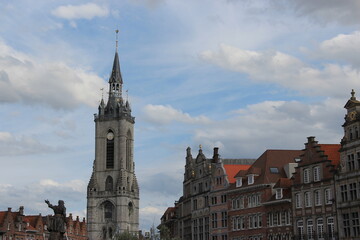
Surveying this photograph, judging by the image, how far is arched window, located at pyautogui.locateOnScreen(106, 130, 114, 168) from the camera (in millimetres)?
191150

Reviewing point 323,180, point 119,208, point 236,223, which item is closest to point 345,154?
point 323,180

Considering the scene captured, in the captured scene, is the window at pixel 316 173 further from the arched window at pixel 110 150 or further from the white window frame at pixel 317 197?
the arched window at pixel 110 150

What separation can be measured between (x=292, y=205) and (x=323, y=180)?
244 inches

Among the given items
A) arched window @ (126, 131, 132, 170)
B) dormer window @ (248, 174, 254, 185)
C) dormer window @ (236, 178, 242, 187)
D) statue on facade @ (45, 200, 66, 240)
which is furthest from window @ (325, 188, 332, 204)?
arched window @ (126, 131, 132, 170)

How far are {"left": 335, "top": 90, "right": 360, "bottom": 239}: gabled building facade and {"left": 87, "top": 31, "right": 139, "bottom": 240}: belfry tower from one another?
109643 mm

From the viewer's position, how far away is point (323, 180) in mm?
75688

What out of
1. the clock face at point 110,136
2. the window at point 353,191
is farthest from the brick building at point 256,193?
the clock face at point 110,136

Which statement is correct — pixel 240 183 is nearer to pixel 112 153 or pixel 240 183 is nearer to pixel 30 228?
pixel 30 228

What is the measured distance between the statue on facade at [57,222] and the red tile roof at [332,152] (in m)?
36.1

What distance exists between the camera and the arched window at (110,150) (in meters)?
191

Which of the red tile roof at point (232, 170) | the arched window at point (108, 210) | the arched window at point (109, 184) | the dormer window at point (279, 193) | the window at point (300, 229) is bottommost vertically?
the window at point (300, 229)

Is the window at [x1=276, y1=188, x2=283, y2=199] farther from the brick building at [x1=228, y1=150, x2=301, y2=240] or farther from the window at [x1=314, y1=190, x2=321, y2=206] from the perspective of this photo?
the window at [x1=314, y1=190, x2=321, y2=206]

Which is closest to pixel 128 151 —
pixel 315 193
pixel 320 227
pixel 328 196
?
pixel 315 193

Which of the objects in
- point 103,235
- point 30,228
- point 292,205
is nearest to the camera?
point 292,205
